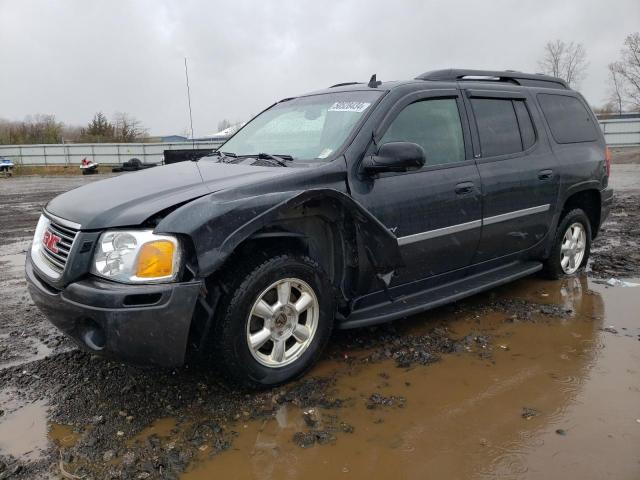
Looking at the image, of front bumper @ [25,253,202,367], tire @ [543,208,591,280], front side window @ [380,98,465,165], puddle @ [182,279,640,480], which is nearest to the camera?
puddle @ [182,279,640,480]

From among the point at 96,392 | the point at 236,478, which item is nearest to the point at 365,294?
the point at 236,478

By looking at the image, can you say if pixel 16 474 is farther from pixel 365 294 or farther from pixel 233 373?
pixel 365 294

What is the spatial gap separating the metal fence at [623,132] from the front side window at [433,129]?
1393 inches

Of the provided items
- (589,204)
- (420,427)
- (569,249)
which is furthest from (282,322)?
(589,204)

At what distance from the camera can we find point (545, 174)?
4.50m

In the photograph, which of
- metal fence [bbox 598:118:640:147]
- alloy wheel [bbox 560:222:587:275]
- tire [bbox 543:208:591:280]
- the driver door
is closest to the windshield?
the driver door


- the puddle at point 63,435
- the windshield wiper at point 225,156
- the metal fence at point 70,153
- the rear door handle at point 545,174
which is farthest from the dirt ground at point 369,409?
the metal fence at point 70,153

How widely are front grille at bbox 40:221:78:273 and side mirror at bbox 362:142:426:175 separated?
1.77m

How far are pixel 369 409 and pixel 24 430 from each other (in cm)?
180

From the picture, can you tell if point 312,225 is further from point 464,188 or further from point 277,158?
point 464,188

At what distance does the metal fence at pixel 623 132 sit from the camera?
34031mm

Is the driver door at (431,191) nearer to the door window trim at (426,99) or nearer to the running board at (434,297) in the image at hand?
the door window trim at (426,99)

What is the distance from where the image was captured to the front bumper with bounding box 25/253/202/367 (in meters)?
2.50

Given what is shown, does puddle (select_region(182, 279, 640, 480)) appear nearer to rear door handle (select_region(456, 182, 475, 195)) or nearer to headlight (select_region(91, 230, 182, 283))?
headlight (select_region(91, 230, 182, 283))
